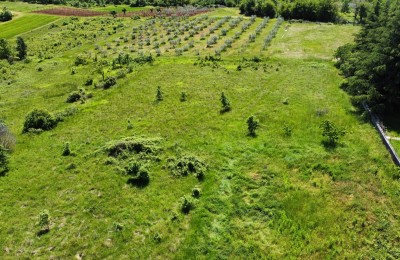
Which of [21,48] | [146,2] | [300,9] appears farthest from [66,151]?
[146,2]

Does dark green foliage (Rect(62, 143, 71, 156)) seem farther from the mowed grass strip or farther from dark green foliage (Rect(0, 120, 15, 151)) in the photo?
the mowed grass strip

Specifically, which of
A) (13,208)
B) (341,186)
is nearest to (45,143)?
(13,208)

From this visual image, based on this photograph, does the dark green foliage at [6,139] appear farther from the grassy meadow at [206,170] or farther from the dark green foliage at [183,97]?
the dark green foliage at [183,97]

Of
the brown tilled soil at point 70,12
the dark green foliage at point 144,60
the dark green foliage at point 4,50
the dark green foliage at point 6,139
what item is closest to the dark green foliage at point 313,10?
the dark green foliage at point 144,60

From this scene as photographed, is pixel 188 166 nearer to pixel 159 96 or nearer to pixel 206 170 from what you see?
pixel 206 170

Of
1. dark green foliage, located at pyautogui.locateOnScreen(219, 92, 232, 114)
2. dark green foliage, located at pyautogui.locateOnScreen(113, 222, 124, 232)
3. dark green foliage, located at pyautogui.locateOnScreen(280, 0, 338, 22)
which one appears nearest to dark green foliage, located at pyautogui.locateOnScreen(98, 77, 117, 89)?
dark green foliage, located at pyautogui.locateOnScreen(219, 92, 232, 114)

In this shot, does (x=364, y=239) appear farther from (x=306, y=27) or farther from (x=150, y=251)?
(x=306, y=27)
